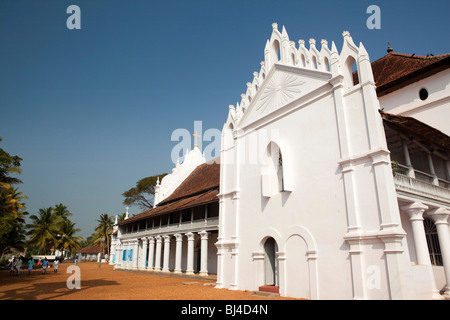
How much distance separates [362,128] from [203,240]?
15.1 meters

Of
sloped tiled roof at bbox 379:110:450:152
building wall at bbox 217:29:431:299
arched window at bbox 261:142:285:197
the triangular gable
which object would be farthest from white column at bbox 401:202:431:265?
the triangular gable

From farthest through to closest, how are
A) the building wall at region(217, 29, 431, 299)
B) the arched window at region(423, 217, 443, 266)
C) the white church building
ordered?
the arched window at region(423, 217, 443, 266) → the white church building → the building wall at region(217, 29, 431, 299)

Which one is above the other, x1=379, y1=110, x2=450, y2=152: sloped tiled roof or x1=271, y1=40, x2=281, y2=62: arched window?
x1=271, y1=40, x2=281, y2=62: arched window

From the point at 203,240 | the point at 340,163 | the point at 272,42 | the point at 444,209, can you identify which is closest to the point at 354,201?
the point at 340,163

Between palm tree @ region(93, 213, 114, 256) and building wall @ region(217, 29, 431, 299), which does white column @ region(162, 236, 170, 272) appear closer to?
building wall @ region(217, 29, 431, 299)

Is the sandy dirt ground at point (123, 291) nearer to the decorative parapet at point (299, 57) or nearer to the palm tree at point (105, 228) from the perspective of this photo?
the decorative parapet at point (299, 57)

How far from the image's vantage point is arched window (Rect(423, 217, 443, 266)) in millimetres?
12305

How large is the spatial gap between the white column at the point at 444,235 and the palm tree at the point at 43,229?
158 ft

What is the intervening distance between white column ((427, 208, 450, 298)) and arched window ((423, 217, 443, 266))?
1422mm

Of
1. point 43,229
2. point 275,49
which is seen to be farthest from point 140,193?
point 275,49

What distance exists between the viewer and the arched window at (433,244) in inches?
484

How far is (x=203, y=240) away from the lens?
70.3 ft

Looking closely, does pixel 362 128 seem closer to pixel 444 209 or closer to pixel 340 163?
pixel 340 163

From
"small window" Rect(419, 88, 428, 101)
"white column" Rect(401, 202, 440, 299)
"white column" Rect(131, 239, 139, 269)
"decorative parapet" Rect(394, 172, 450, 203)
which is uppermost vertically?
"small window" Rect(419, 88, 428, 101)
